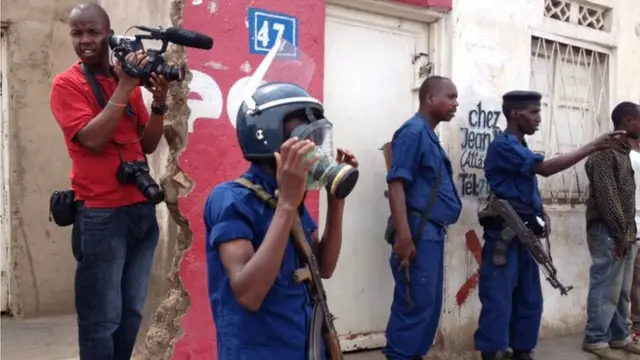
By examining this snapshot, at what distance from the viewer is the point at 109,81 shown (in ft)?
9.34

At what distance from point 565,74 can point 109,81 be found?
12.9ft

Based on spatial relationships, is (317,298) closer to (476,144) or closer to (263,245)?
(263,245)

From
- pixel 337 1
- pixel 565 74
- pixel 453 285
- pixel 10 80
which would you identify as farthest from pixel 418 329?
pixel 10 80

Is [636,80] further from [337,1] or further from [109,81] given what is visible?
[109,81]

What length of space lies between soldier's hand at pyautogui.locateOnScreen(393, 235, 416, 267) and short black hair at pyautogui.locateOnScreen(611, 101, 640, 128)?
2.36 m

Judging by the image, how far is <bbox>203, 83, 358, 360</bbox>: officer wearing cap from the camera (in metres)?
1.72

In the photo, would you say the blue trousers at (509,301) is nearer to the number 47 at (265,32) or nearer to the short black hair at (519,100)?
the short black hair at (519,100)

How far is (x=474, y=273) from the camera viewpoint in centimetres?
470

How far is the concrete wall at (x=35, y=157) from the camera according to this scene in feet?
15.9

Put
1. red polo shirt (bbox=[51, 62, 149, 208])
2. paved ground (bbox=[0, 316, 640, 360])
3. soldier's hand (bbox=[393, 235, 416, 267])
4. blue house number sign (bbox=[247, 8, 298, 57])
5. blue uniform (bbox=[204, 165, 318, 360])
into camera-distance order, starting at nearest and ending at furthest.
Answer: blue uniform (bbox=[204, 165, 318, 360]), red polo shirt (bbox=[51, 62, 149, 208]), blue house number sign (bbox=[247, 8, 298, 57]), soldier's hand (bbox=[393, 235, 416, 267]), paved ground (bbox=[0, 316, 640, 360])

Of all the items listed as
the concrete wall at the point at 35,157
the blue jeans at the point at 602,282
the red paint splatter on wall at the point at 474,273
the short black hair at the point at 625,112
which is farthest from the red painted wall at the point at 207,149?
the short black hair at the point at 625,112

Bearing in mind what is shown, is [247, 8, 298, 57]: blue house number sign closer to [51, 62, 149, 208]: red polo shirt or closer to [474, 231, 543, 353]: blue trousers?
[51, 62, 149, 208]: red polo shirt

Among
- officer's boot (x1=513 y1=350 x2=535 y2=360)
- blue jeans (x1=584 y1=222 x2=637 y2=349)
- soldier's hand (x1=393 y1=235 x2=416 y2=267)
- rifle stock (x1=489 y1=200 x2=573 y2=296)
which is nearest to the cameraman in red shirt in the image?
soldier's hand (x1=393 y1=235 x2=416 y2=267)

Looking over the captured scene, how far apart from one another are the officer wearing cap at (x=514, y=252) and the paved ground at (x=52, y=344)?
23.9 inches
